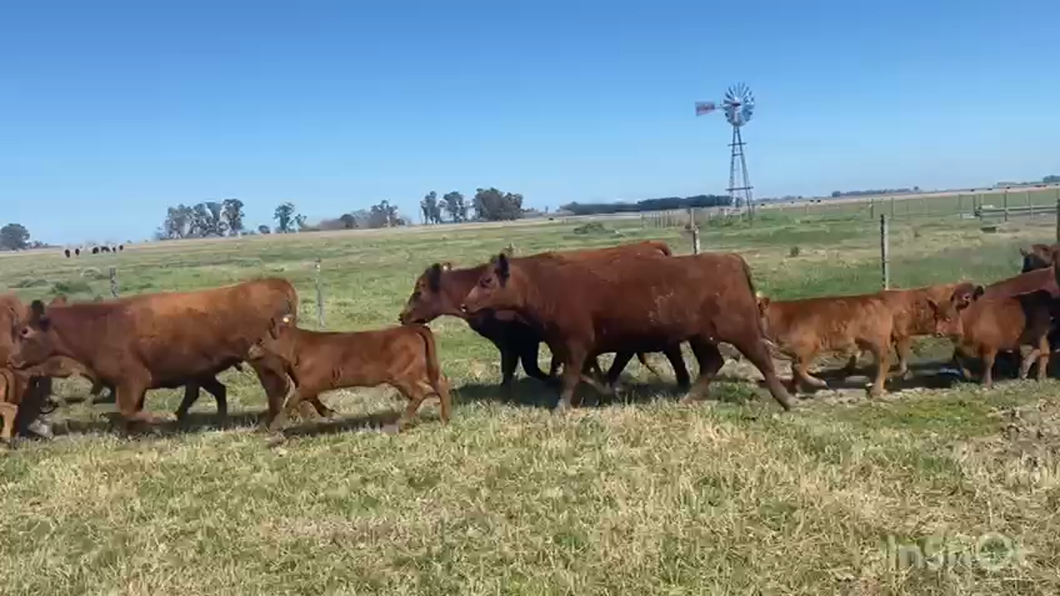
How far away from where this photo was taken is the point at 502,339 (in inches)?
443

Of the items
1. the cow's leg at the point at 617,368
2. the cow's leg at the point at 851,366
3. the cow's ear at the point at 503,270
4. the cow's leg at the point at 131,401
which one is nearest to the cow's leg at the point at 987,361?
the cow's leg at the point at 851,366

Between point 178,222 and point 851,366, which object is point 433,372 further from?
point 178,222

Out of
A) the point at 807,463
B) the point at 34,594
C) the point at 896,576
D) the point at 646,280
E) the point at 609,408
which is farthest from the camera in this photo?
the point at 646,280

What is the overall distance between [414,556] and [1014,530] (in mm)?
3391

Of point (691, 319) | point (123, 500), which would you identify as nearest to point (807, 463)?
point (691, 319)

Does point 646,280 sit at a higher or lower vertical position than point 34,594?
higher

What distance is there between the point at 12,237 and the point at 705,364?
149 meters

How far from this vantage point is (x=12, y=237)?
13862 centimetres

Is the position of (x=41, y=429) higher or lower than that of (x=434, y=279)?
lower

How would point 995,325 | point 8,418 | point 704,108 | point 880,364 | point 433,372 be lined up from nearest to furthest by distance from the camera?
point 433,372 → point 8,418 → point 880,364 → point 995,325 → point 704,108

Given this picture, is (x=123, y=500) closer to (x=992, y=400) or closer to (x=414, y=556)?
(x=414, y=556)

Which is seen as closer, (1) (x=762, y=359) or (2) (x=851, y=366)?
(1) (x=762, y=359)

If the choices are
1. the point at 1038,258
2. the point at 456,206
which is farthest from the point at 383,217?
the point at 1038,258

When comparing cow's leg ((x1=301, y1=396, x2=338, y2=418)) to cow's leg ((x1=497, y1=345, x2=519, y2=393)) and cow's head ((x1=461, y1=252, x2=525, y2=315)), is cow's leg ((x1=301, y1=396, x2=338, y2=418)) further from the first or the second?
cow's leg ((x1=497, y1=345, x2=519, y2=393))
